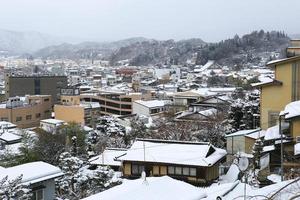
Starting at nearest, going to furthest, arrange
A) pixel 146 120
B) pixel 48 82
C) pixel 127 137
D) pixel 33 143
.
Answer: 1. pixel 33 143
2. pixel 127 137
3. pixel 146 120
4. pixel 48 82

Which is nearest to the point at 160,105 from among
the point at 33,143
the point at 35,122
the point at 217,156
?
the point at 35,122

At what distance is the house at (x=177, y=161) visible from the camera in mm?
Answer: 10180

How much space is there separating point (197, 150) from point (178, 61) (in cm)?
8829

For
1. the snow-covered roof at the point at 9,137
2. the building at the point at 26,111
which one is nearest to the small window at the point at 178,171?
the snow-covered roof at the point at 9,137

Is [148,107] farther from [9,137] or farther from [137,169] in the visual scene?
[137,169]

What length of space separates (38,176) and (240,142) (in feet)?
22.8

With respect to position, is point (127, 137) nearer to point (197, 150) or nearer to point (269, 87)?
point (197, 150)

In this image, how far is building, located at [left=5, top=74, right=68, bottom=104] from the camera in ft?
117

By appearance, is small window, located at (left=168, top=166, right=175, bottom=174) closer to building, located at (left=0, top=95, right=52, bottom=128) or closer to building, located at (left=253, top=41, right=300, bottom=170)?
building, located at (left=253, top=41, right=300, bottom=170)

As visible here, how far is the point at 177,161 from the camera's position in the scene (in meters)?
10.2

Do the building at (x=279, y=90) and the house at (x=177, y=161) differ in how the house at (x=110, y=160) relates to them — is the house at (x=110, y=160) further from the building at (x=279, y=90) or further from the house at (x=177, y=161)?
the building at (x=279, y=90)

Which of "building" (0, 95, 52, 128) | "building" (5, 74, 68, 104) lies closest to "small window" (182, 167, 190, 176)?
"building" (0, 95, 52, 128)

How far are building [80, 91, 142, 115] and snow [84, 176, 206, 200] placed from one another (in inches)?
1011

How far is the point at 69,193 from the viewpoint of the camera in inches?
371
